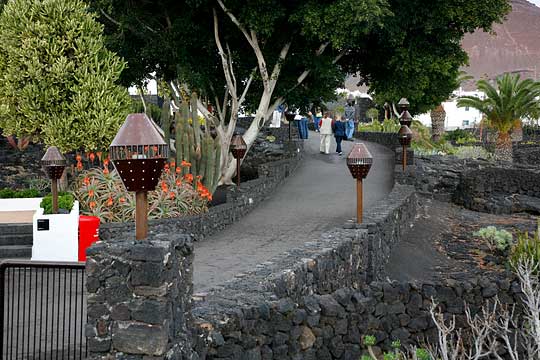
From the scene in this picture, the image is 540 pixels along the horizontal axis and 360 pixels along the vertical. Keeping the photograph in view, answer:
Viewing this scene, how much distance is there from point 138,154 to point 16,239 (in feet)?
27.9

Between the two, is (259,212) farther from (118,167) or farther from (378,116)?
(378,116)

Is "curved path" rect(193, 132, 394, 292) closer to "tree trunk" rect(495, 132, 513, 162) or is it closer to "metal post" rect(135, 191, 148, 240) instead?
"metal post" rect(135, 191, 148, 240)

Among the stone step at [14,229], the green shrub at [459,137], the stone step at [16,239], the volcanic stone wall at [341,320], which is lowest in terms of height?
the volcanic stone wall at [341,320]

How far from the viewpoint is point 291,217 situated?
1642 cm

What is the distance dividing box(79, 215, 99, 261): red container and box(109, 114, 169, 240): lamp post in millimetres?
7476

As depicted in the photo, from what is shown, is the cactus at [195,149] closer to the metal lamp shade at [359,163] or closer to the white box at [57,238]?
the white box at [57,238]

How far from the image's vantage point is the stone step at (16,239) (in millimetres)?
13062

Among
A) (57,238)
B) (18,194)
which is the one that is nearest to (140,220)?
(57,238)

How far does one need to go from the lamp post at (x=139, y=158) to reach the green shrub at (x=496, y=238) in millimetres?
13054

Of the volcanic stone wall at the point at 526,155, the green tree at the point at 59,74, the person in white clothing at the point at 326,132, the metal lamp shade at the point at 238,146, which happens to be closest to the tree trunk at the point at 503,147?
the volcanic stone wall at the point at 526,155

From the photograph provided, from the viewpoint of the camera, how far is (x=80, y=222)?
42.1 ft

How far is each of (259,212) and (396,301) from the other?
6.83 meters

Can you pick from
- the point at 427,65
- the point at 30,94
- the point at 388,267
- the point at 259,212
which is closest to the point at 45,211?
the point at 30,94

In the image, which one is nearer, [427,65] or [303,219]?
[303,219]
